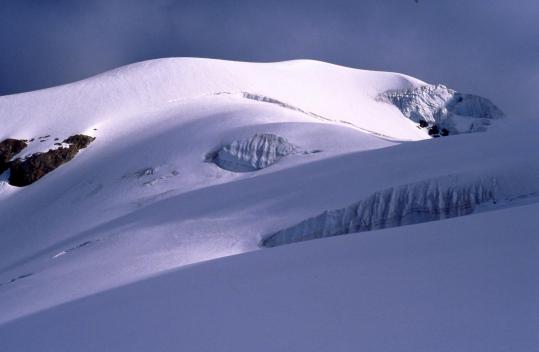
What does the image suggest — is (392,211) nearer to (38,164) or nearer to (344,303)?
(344,303)

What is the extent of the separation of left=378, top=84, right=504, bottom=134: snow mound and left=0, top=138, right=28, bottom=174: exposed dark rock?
137ft

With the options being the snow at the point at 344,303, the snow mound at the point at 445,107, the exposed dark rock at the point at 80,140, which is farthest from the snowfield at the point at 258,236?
the snow mound at the point at 445,107

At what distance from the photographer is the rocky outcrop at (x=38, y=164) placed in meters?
32.0

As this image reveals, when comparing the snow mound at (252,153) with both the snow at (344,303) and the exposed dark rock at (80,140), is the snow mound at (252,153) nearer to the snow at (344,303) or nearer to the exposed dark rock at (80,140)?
the exposed dark rock at (80,140)

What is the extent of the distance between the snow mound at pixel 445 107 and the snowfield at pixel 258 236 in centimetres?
3242

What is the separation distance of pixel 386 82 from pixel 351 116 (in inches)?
757

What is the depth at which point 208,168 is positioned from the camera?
82.9ft

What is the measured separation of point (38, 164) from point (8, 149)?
4948 millimetres

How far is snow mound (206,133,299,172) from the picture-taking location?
24.8 metres

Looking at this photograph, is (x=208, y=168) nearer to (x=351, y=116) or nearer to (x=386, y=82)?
(x=351, y=116)

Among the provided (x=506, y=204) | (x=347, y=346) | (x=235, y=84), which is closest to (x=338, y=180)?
(x=506, y=204)

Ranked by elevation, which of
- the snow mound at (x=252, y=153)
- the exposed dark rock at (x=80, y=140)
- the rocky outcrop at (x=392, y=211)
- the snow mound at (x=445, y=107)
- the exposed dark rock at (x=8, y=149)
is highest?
the rocky outcrop at (x=392, y=211)

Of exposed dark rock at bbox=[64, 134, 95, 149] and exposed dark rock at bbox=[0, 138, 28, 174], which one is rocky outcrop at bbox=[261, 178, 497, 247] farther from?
exposed dark rock at bbox=[0, 138, 28, 174]

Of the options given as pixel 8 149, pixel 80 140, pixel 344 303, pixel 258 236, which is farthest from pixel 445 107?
pixel 344 303
